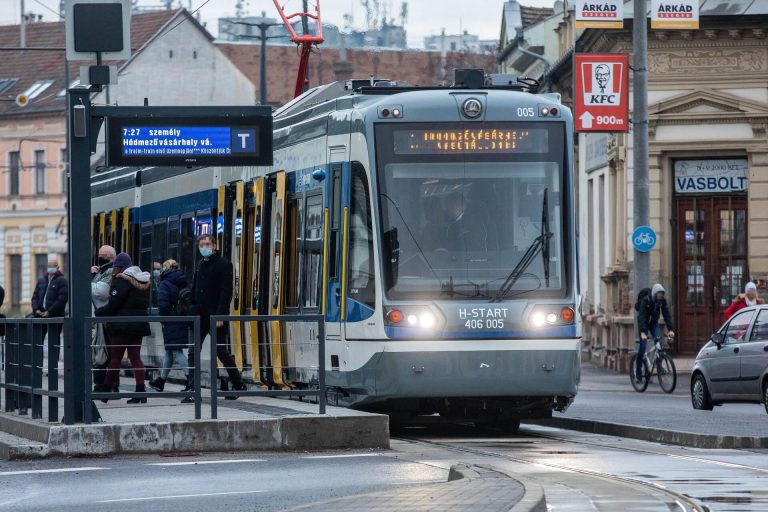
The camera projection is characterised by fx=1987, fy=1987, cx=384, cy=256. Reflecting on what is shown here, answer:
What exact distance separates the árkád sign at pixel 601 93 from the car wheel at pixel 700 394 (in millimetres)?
6885

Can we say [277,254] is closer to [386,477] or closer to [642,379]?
[386,477]

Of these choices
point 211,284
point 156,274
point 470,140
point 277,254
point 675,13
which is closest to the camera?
point 470,140

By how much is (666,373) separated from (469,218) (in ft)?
38.7

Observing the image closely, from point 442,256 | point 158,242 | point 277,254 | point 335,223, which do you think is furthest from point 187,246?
point 442,256

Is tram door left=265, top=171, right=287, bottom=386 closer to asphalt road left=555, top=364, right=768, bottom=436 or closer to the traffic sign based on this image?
asphalt road left=555, top=364, right=768, bottom=436

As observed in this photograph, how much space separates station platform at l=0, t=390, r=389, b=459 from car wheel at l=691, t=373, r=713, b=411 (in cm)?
861

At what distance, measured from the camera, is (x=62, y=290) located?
28859 millimetres

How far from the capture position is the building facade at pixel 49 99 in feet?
281

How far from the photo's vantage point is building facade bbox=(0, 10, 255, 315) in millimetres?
85688

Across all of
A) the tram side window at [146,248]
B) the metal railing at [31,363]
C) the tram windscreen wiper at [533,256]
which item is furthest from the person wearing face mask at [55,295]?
the tram windscreen wiper at [533,256]

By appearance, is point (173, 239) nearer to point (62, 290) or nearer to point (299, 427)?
point (62, 290)

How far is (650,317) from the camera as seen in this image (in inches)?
1185

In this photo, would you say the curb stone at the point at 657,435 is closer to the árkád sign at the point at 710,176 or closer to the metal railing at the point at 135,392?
the metal railing at the point at 135,392

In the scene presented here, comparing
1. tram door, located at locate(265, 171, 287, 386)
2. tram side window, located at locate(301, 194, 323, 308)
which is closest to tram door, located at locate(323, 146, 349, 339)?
tram side window, located at locate(301, 194, 323, 308)
